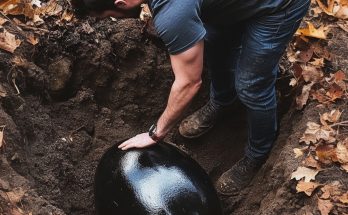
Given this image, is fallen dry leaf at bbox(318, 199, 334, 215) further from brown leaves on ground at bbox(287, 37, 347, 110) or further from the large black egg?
brown leaves on ground at bbox(287, 37, 347, 110)

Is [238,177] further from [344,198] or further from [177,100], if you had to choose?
[177,100]

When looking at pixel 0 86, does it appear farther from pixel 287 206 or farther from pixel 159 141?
pixel 287 206

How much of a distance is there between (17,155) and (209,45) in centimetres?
181

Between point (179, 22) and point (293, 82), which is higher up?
point (179, 22)

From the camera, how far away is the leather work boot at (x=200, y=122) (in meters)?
4.89

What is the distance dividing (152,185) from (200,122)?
4.95 feet

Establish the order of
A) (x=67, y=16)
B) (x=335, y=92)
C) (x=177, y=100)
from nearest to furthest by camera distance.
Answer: (x=177, y=100)
(x=335, y=92)
(x=67, y=16)

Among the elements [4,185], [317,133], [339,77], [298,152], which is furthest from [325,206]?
[4,185]

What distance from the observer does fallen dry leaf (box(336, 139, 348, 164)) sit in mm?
3692

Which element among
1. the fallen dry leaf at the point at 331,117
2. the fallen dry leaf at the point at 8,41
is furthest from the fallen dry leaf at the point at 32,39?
the fallen dry leaf at the point at 331,117

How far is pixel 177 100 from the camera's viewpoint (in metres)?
3.42

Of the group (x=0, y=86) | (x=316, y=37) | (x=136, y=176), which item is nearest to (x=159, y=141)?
(x=136, y=176)

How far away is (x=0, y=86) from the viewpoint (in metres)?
3.95

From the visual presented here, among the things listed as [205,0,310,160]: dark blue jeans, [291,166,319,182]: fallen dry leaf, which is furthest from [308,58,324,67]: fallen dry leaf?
[291,166,319,182]: fallen dry leaf
